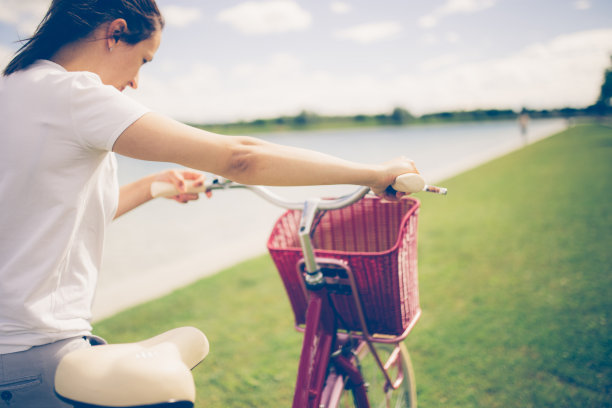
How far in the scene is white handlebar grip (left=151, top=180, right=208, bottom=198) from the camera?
1.85 metres

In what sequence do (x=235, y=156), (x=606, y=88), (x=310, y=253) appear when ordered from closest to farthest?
(x=235, y=156), (x=310, y=253), (x=606, y=88)

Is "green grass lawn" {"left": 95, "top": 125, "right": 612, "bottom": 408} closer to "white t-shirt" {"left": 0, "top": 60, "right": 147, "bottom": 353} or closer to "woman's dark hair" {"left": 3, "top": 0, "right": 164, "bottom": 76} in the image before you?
"white t-shirt" {"left": 0, "top": 60, "right": 147, "bottom": 353}

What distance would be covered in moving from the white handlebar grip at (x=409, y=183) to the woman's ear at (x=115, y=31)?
929 mm

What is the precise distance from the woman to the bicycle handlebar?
0.18 feet

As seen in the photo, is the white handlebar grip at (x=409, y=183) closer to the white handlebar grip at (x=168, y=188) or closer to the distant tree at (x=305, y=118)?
the white handlebar grip at (x=168, y=188)

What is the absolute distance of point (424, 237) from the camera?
6.69 m

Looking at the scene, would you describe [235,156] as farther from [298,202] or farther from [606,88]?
[606,88]

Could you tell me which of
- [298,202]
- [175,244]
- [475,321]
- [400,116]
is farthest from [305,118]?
[298,202]

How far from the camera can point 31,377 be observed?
117 centimetres

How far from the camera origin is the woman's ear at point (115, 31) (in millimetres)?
1229

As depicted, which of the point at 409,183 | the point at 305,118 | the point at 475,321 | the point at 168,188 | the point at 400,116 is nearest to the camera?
the point at 409,183

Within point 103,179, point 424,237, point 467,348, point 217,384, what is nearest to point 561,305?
point 467,348

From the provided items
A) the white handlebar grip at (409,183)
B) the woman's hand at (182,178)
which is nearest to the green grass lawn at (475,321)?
the woman's hand at (182,178)

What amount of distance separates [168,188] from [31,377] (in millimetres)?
884
